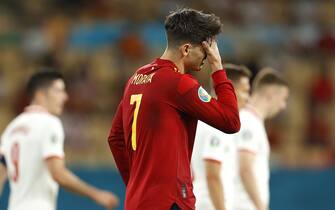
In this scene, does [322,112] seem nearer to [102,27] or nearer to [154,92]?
[102,27]

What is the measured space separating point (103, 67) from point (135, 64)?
547mm

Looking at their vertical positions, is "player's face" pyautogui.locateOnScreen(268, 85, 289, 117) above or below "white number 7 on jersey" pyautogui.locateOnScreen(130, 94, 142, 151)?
above

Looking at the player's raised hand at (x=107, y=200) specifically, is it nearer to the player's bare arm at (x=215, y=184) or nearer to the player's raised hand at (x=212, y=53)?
the player's bare arm at (x=215, y=184)

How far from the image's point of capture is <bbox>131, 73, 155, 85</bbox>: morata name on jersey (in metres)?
6.17

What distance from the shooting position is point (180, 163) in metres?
6.08

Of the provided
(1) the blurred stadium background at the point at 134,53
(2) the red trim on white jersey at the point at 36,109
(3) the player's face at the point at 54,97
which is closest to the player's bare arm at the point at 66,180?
→ (2) the red trim on white jersey at the point at 36,109

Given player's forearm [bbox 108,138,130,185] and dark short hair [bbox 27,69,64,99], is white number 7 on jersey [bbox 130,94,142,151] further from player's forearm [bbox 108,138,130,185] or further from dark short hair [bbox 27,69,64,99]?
dark short hair [bbox 27,69,64,99]

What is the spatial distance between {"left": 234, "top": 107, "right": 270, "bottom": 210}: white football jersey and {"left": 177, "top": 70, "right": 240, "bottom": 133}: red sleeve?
9.88 feet

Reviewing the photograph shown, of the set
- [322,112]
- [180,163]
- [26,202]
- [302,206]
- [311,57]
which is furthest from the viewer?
[311,57]

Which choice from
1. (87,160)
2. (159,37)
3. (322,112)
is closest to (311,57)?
(322,112)

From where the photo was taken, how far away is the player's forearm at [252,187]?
8.77 metres

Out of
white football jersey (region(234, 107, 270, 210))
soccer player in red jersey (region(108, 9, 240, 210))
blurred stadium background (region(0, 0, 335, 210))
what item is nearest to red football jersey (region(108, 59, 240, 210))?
soccer player in red jersey (region(108, 9, 240, 210))

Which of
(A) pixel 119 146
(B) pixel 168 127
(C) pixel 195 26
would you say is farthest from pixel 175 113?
(A) pixel 119 146

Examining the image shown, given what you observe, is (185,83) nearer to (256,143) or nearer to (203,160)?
(203,160)
